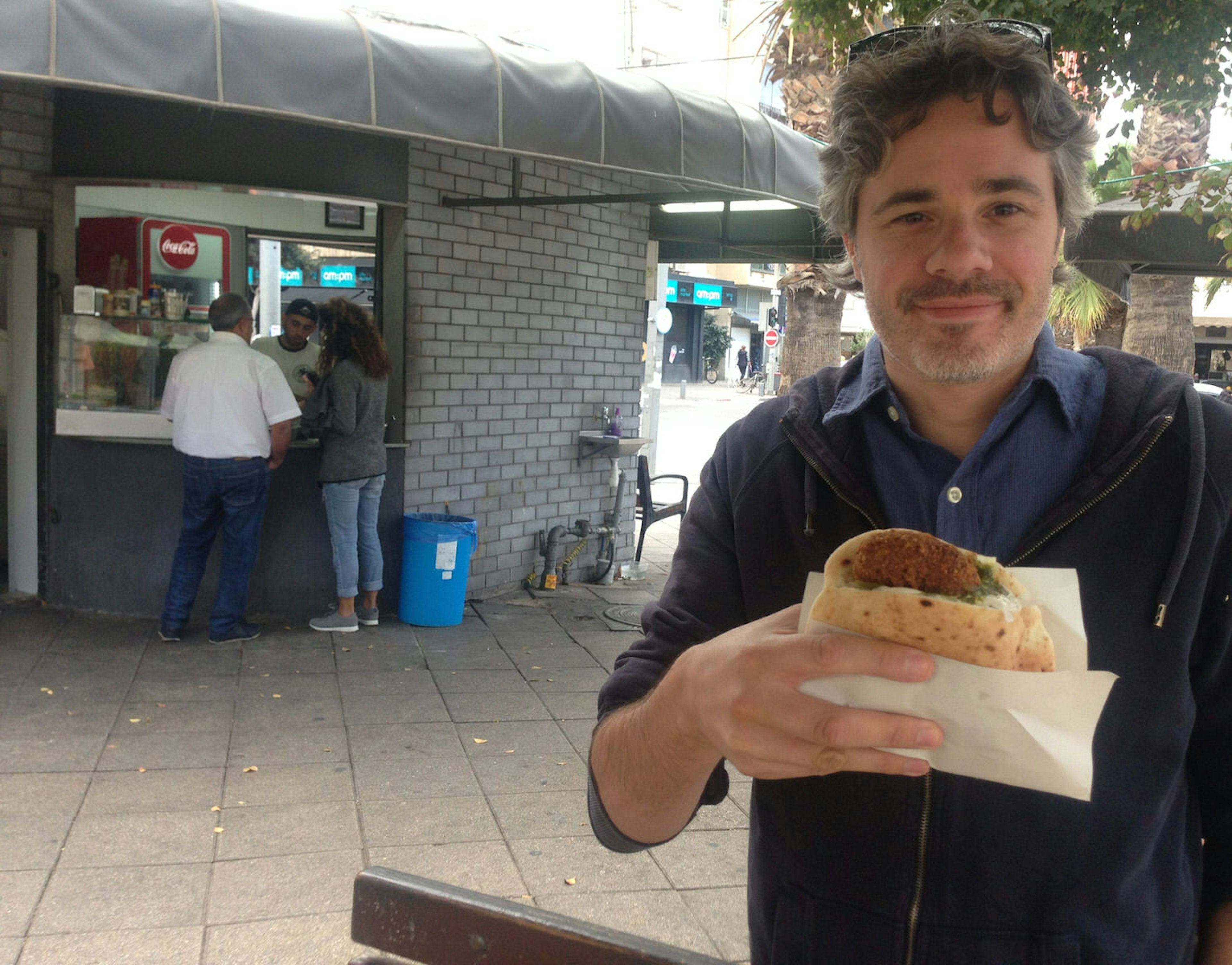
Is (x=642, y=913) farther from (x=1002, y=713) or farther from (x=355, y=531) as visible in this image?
(x=355, y=531)

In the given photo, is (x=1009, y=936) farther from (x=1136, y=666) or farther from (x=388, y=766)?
(x=388, y=766)

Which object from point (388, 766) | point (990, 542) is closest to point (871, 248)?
point (990, 542)

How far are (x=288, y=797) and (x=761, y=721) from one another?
3990 millimetres

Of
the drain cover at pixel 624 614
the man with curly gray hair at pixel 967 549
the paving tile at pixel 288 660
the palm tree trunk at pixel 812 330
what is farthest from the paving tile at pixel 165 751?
the palm tree trunk at pixel 812 330

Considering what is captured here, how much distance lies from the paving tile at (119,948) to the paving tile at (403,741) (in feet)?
5.37

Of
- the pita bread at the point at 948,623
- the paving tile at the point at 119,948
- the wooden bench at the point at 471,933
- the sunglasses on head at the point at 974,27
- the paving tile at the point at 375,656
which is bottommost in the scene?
the paving tile at the point at 119,948

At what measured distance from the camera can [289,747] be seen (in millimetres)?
5312

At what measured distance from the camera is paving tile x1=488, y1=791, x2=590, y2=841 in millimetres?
4516

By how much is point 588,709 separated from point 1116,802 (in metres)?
4.92

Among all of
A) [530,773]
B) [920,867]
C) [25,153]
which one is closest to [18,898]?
[530,773]

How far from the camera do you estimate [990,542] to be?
4.98ft

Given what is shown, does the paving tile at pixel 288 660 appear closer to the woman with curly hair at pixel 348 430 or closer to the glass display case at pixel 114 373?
the woman with curly hair at pixel 348 430

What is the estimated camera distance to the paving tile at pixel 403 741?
209 inches

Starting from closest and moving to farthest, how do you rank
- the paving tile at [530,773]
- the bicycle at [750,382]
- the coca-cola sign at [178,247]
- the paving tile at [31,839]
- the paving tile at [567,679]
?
the paving tile at [31,839], the paving tile at [530,773], the paving tile at [567,679], the coca-cola sign at [178,247], the bicycle at [750,382]
